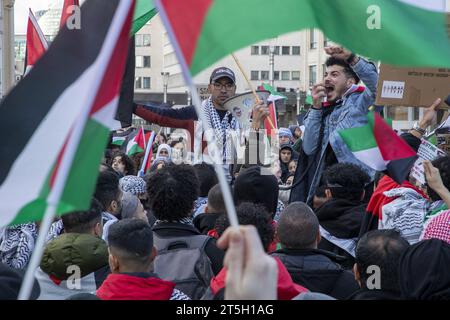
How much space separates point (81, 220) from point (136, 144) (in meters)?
8.55

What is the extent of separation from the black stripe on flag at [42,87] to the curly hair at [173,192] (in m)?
1.81

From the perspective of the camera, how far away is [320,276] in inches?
163

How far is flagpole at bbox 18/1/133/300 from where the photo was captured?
229cm

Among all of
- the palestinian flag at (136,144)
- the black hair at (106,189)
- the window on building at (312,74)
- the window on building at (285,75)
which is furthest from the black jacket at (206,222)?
the window on building at (285,75)

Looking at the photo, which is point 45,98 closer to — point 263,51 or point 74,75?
point 74,75

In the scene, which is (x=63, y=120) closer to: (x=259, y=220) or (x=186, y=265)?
(x=186, y=265)

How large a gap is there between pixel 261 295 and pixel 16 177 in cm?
111

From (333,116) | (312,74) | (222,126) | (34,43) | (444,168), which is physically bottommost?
(444,168)

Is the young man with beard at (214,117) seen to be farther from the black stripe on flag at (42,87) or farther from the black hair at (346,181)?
the black stripe on flag at (42,87)

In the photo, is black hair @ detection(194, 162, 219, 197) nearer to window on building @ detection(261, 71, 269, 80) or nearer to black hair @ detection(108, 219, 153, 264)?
black hair @ detection(108, 219, 153, 264)

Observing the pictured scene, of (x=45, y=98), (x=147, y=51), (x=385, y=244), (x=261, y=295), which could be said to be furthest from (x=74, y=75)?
(x=147, y=51)

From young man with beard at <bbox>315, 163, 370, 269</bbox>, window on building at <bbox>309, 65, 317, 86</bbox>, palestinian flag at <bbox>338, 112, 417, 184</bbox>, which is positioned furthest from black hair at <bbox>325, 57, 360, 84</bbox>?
window on building at <bbox>309, 65, 317, 86</bbox>

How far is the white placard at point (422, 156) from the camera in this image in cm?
524

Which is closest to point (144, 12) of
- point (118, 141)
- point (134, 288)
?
point (134, 288)
